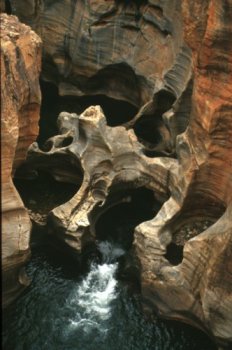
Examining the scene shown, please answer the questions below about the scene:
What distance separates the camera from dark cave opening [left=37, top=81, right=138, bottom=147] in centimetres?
2525

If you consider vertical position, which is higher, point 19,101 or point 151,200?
A: point 19,101

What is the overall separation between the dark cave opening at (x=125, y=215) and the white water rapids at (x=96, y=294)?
61 cm

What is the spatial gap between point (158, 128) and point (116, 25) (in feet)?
18.2

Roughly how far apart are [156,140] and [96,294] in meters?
9.35

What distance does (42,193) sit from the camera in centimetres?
2030

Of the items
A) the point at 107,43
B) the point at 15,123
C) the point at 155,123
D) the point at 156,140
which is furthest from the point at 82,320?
the point at 107,43

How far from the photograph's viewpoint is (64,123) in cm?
2128

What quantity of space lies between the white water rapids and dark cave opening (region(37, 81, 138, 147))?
847 cm

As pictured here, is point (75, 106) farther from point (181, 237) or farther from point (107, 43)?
point (181, 237)

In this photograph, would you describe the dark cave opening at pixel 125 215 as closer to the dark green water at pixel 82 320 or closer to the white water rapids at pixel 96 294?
the white water rapids at pixel 96 294

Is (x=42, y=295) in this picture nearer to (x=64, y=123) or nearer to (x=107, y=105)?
(x=64, y=123)

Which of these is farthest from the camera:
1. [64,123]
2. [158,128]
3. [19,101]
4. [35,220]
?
[158,128]

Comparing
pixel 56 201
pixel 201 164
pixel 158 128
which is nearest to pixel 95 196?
pixel 56 201

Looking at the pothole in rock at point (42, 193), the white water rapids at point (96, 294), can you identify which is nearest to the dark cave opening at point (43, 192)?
the pothole in rock at point (42, 193)
